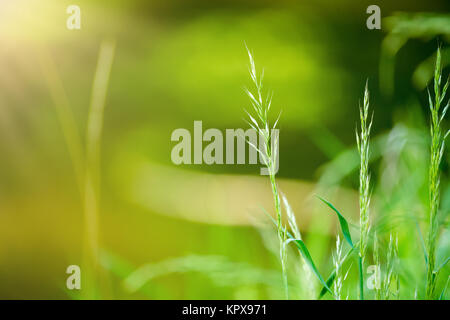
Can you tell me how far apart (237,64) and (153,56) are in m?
0.22

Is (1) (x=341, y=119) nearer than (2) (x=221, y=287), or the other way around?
(2) (x=221, y=287)

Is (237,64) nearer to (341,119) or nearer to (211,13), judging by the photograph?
(211,13)

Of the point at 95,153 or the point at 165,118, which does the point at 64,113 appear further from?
the point at 165,118

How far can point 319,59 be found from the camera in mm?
1294

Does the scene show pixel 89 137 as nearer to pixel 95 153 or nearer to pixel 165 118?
pixel 95 153

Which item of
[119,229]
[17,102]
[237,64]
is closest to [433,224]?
[237,64]

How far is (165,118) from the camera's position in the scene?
1.29 metres

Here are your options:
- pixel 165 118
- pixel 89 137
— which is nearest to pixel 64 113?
pixel 89 137

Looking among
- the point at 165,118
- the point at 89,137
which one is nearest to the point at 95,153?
the point at 89,137

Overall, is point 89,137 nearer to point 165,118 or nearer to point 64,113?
point 64,113

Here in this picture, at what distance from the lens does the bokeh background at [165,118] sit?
118cm

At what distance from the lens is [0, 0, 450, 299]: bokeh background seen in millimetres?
1182
